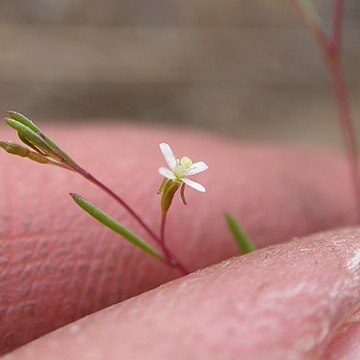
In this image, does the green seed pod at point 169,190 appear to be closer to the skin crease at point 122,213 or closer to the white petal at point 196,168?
the white petal at point 196,168

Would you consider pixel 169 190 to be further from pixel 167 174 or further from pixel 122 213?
pixel 122 213

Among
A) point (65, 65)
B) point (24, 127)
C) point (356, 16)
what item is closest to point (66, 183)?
point (24, 127)

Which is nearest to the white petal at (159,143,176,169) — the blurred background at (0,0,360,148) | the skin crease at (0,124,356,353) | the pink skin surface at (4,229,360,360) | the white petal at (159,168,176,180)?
the white petal at (159,168,176,180)

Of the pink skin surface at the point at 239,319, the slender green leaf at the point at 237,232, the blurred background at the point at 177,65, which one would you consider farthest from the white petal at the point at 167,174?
the blurred background at the point at 177,65

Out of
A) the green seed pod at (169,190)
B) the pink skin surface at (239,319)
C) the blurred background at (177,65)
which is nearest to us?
the pink skin surface at (239,319)

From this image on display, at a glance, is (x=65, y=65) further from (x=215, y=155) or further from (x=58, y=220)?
(x=58, y=220)
